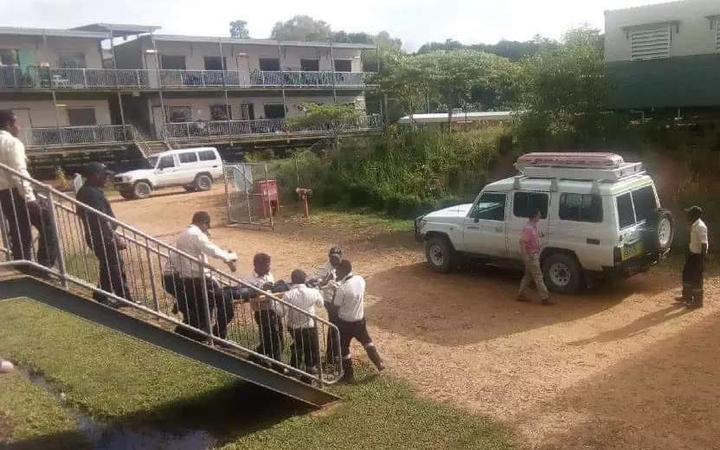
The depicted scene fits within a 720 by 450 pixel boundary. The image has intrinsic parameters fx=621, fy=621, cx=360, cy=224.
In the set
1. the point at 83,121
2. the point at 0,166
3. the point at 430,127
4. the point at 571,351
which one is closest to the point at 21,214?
the point at 0,166

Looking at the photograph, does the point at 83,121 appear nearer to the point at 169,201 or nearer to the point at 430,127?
the point at 169,201

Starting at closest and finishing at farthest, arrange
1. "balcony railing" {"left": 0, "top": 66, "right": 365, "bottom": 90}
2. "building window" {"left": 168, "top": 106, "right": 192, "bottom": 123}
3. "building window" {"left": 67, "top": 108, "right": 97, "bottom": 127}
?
1. "balcony railing" {"left": 0, "top": 66, "right": 365, "bottom": 90}
2. "building window" {"left": 67, "top": 108, "right": 97, "bottom": 127}
3. "building window" {"left": 168, "top": 106, "right": 192, "bottom": 123}

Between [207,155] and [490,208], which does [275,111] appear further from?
[490,208]

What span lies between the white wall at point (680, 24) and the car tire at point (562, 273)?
1054 cm

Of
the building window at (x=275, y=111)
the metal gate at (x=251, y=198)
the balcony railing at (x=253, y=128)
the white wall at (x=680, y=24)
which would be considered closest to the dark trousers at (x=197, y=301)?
the metal gate at (x=251, y=198)

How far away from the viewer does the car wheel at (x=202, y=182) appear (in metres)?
26.3

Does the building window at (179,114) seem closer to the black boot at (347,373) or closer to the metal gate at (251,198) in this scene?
the metal gate at (251,198)

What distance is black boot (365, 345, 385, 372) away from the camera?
7493 mm

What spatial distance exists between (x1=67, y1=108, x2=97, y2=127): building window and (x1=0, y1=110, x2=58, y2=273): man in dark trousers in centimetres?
2729

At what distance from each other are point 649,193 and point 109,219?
8192mm

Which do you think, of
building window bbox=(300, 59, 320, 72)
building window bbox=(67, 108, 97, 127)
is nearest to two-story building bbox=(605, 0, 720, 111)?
building window bbox=(300, 59, 320, 72)

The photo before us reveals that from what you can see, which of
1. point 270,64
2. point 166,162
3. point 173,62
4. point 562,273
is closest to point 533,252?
point 562,273

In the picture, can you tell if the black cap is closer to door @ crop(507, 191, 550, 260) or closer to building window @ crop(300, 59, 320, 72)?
door @ crop(507, 191, 550, 260)

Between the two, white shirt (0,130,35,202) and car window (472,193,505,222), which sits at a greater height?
white shirt (0,130,35,202)
